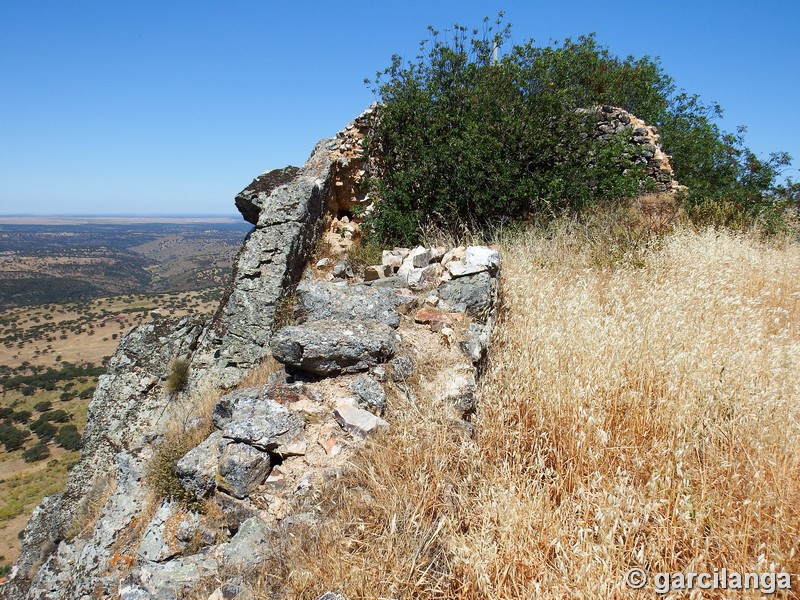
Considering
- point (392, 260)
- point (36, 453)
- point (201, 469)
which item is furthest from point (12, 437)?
point (201, 469)

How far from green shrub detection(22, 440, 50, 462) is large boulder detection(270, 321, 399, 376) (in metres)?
48.3

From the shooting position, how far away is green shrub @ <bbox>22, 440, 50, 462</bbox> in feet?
125

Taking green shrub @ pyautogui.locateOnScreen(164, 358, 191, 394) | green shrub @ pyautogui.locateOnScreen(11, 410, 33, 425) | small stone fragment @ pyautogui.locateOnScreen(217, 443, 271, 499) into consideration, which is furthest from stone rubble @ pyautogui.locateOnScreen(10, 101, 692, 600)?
green shrub @ pyautogui.locateOnScreen(11, 410, 33, 425)

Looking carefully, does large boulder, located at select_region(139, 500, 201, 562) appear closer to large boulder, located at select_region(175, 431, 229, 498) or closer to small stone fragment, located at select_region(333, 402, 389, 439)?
large boulder, located at select_region(175, 431, 229, 498)

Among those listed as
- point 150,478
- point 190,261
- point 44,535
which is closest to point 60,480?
point 44,535

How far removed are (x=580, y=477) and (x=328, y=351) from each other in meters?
2.08

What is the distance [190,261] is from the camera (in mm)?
151250

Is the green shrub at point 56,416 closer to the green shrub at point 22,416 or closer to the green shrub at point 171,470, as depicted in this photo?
the green shrub at point 22,416

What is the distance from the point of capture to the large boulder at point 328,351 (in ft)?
11.9

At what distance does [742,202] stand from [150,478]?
11.2 m

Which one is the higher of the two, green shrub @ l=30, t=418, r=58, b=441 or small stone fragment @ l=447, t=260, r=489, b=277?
small stone fragment @ l=447, t=260, r=489, b=277

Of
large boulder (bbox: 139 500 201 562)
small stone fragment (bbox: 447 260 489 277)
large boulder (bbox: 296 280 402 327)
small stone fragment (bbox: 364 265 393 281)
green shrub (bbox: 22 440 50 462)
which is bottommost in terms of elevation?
green shrub (bbox: 22 440 50 462)

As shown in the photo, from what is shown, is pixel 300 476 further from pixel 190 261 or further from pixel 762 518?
pixel 190 261

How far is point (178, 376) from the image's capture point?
19.3ft
